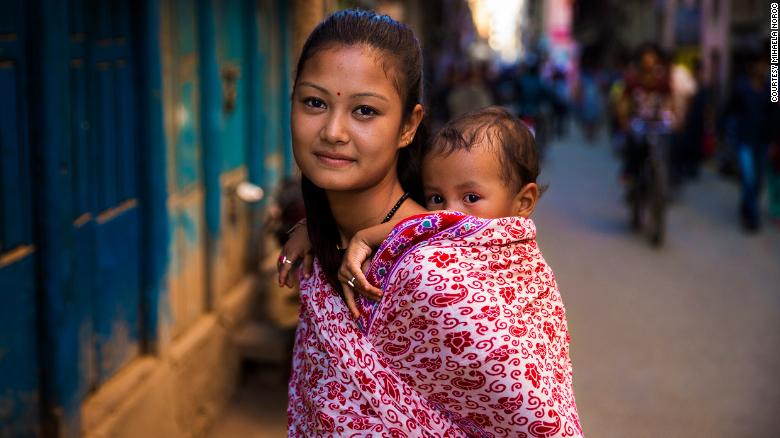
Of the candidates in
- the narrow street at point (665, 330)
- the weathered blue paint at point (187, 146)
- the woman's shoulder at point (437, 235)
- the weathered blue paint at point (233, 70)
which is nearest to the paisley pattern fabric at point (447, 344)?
the woman's shoulder at point (437, 235)

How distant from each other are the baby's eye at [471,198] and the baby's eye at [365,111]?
28 cm

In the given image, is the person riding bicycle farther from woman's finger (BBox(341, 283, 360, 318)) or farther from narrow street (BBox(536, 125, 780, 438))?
woman's finger (BBox(341, 283, 360, 318))

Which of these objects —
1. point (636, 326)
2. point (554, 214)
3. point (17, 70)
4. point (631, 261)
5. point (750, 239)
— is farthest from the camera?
point (554, 214)

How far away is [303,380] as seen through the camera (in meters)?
2.09

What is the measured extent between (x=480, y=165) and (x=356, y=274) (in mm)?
355

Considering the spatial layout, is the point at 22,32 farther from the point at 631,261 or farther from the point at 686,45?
the point at 686,45

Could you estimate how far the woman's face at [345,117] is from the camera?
1.90m

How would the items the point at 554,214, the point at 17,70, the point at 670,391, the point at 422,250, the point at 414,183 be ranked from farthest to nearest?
the point at 554,214
the point at 670,391
the point at 17,70
the point at 414,183
the point at 422,250

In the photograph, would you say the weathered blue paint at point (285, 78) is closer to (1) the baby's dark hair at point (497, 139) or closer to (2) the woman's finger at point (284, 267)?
(2) the woman's finger at point (284, 267)

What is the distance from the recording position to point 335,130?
1.89 m

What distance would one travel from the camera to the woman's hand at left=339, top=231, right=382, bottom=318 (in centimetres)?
188

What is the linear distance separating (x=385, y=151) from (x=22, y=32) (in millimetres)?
1868

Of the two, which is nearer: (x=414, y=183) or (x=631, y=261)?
(x=414, y=183)

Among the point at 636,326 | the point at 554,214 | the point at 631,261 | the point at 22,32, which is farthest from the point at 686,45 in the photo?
the point at 22,32
